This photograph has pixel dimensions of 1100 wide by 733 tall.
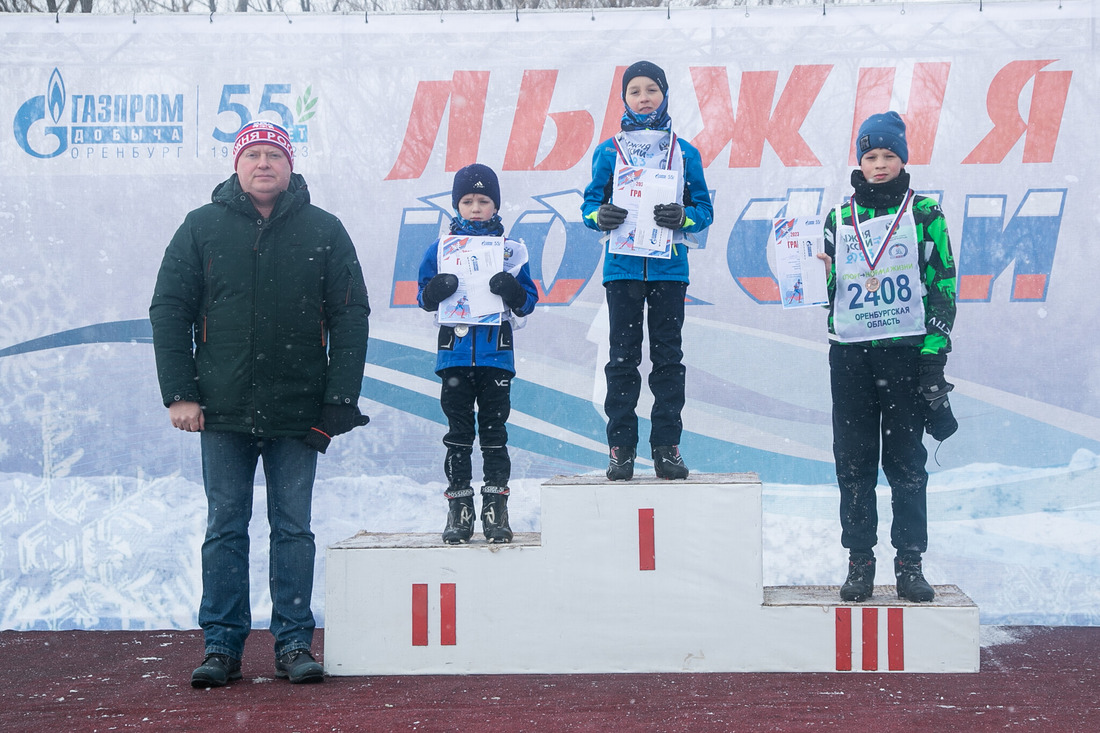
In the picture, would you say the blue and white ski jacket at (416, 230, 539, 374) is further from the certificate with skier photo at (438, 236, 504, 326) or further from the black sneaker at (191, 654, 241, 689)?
the black sneaker at (191, 654, 241, 689)

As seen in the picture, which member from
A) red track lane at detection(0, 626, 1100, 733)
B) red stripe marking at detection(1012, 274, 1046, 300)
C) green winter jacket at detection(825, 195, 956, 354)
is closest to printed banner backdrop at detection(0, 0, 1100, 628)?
red stripe marking at detection(1012, 274, 1046, 300)

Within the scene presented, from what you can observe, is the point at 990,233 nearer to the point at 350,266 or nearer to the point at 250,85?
the point at 350,266

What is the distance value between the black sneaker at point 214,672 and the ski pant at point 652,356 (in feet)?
4.40

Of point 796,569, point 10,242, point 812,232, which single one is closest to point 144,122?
point 10,242

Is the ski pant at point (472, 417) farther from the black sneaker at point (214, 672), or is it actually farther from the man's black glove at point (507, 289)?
the black sneaker at point (214, 672)

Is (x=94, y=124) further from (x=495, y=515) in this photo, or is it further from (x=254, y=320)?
(x=495, y=515)

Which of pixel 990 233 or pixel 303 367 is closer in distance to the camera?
pixel 303 367

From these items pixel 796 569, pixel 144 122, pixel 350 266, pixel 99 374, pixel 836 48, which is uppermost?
pixel 836 48

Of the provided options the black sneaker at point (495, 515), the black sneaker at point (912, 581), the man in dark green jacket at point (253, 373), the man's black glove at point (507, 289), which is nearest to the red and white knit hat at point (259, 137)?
the man in dark green jacket at point (253, 373)

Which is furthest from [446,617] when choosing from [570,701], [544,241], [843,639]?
[544,241]

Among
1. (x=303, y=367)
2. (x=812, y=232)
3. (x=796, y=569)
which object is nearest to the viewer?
(x=303, y=367)

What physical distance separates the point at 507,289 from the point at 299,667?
4.23 ft

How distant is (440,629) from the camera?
2.94 meters

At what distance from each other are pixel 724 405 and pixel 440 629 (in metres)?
1.64
